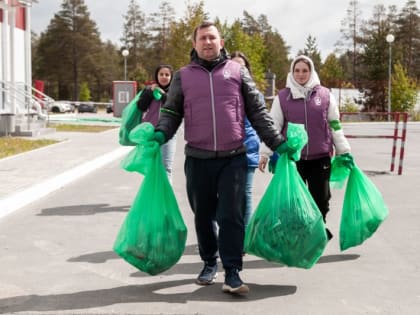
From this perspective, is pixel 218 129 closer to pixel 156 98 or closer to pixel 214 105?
pixel 214 105

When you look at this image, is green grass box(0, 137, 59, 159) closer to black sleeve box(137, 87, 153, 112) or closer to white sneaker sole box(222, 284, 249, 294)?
black sleeve box(137, 87, 153, 112)

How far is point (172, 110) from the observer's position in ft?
15.7

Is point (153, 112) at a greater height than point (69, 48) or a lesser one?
lesser

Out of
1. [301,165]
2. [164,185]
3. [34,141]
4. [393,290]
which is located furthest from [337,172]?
[34,141]

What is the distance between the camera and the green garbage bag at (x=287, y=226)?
4.75m

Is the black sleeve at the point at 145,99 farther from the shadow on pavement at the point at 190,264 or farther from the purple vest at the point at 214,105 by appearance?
the purple vest at the point at 214,105

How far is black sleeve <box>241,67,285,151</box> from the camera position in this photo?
4.68 meters

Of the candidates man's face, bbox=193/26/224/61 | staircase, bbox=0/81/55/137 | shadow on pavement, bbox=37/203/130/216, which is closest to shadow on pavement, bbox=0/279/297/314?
man's face, bbox=193/26/224/61

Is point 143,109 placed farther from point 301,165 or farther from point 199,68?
point 199,68

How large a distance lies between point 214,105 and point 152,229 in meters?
0.94

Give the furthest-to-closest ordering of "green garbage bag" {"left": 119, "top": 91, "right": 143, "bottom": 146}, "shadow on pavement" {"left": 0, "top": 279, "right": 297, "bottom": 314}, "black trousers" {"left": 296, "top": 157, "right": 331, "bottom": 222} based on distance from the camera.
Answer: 1. "green garbage bag" {"left": 119, "top": 91, "right": 143, "bottom": 146}
2. "black trousers" {"left": 296, "top": 157, "right": 331, "bottom": 222}
3. "shadow on pavement" {"left": 0, "top": 279, "right": 297, "bottom": 314}

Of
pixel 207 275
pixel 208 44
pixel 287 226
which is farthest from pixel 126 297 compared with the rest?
pixel 208 44

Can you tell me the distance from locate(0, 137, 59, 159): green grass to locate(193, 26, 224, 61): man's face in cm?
1020

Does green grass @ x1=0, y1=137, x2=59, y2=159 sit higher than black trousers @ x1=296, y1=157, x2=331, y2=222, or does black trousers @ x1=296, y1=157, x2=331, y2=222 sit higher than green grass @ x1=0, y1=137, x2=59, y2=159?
black trousers @ x1=296, y1=157, x2=331, y2=222
